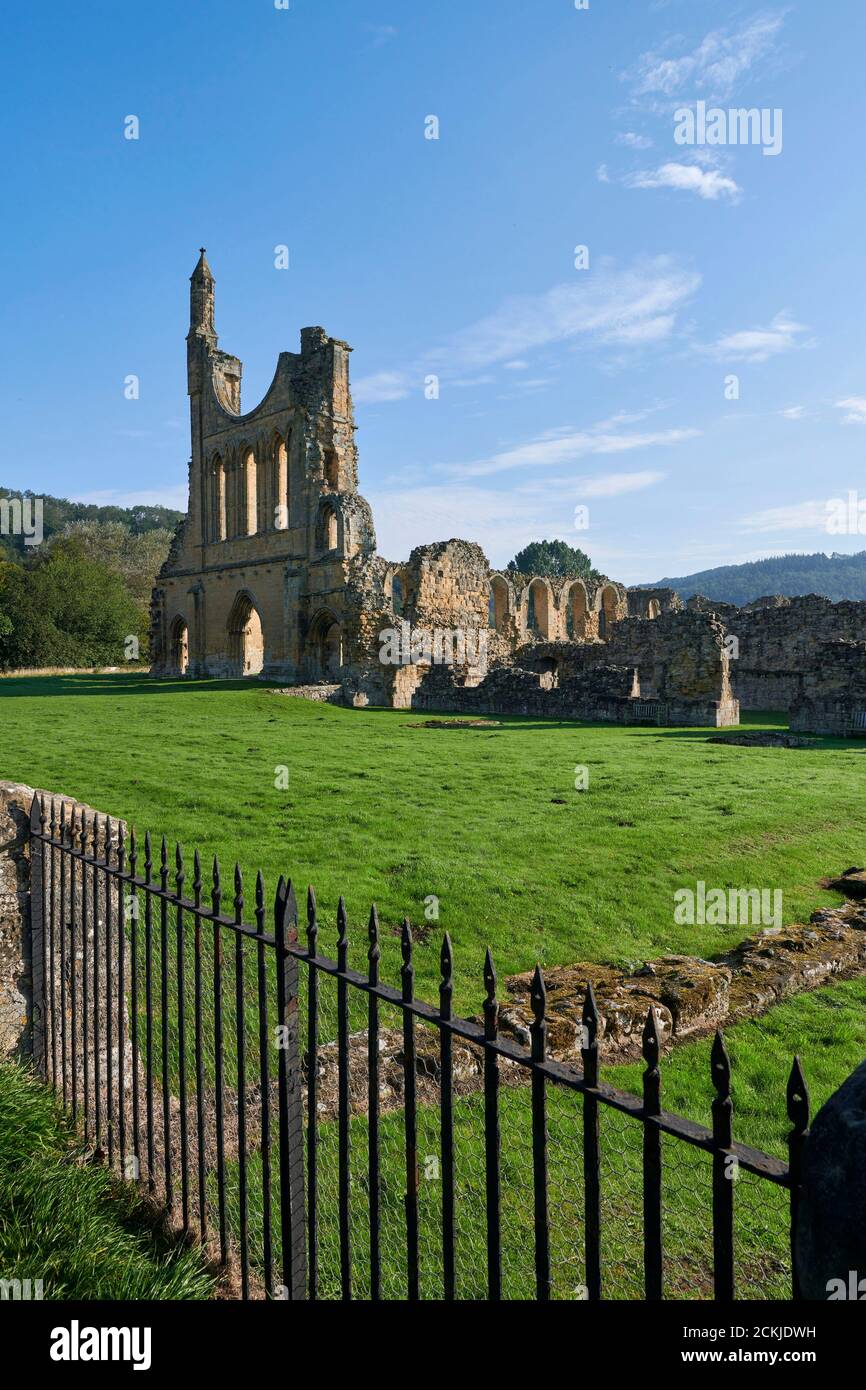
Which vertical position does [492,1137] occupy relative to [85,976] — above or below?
above

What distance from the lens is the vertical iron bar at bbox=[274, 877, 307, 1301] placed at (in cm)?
319

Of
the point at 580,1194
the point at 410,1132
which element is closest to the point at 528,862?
the point at 580,1194

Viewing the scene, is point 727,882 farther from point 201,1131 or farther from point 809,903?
point 201,1131

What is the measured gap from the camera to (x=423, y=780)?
1331 cm

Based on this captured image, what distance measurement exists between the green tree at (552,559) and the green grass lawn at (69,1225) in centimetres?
11022

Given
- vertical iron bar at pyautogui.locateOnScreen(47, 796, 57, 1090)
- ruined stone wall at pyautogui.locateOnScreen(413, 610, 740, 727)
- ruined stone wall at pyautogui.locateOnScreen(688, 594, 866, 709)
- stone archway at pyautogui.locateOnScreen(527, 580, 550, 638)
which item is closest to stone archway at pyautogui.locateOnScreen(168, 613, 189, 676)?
stone archway at pyautogui.locateOnScreen(527, 580, 550, 638)

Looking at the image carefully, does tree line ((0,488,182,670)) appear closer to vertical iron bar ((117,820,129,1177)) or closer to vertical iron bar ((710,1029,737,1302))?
vertical iron bar ((117,820,129,1177))

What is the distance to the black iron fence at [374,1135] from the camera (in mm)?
2342

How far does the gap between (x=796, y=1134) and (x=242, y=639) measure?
4475cm

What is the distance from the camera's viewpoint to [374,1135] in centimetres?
301

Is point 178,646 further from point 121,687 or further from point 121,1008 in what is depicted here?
point 121,1008

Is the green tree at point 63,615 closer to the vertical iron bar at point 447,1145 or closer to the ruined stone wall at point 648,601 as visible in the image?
the ruined stone wall at point 648,601
